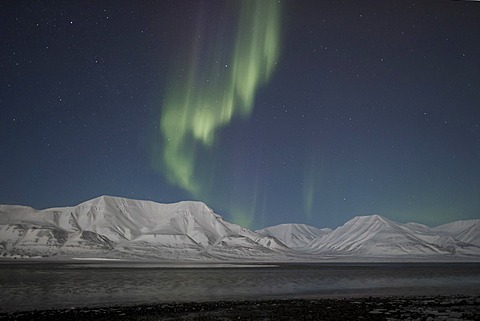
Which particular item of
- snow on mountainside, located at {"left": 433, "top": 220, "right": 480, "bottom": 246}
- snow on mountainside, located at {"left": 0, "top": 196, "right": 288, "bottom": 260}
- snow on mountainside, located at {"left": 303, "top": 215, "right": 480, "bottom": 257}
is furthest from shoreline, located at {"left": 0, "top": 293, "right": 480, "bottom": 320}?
snow on mountainside, located at {"left": 433, "top": 220, "right": 480, "bottom": 246}

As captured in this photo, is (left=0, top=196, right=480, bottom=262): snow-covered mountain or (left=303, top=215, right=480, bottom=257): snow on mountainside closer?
(left=0, top=196, right=480, bottom=262): snow-covered mountain

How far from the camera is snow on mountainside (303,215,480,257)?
460 ft

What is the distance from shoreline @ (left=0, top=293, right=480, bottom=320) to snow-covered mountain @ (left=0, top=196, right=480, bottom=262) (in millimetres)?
81813

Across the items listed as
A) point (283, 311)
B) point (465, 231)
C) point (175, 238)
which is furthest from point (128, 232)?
point (283, 311)

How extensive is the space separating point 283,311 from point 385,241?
147m

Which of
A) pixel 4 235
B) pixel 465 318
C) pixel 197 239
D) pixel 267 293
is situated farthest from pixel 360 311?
pixel 197 239

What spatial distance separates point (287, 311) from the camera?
1308 cm

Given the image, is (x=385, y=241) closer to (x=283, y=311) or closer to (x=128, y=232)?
(x=128, y=232)

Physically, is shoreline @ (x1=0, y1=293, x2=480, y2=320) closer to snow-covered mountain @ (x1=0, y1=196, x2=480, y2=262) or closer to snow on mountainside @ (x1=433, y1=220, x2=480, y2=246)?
snow-covered mountain @ (x1=0, y1=196, x2=480, y2=262)

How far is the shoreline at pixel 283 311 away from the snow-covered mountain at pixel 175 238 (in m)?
81.8

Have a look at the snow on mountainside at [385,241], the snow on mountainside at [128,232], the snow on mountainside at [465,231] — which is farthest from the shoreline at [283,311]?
the snow on mountainside at [465,231]

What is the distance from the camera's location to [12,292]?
61.6 ft

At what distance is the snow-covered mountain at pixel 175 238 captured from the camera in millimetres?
105688

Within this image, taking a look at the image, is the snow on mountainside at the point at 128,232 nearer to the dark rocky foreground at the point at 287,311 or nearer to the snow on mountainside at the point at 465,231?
the snow on mountainside at the point at 465,231
